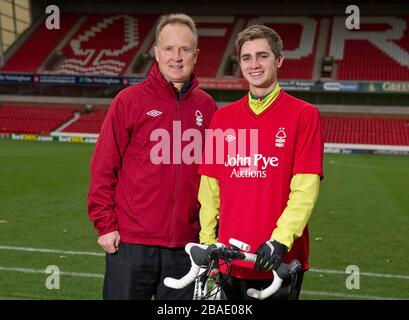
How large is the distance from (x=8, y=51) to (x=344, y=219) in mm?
36765

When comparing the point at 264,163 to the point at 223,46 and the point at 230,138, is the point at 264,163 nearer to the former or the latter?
the point at 230,138

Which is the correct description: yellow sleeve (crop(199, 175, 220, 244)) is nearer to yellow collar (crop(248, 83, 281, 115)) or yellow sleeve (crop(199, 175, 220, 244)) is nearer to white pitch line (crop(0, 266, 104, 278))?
yellow collar (crop(248, 83, 281, 115))

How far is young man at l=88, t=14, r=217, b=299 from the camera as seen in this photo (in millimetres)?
3104

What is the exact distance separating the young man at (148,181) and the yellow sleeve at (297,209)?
739 mm

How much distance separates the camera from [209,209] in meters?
2.92

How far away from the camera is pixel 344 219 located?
31.7 feet

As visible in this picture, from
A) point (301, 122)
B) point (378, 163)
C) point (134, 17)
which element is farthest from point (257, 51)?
point (134, 17)

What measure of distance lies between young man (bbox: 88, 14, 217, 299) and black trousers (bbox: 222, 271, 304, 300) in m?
0.45

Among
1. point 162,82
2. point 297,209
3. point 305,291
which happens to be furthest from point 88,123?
point 297,209

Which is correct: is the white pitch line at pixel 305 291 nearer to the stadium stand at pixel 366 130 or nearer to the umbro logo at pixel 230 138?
the umbro logo at pixel 230 138

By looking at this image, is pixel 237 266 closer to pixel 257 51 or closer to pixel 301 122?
pixel 301 122

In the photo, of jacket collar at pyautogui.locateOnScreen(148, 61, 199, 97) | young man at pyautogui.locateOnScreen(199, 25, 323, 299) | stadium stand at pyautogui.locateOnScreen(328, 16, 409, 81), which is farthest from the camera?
stadium stand at pyautogui.locateOnScreen(328, 16, 409, 81)

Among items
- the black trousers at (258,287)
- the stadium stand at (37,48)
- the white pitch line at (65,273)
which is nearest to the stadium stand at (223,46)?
the stadium stand at (37,48)

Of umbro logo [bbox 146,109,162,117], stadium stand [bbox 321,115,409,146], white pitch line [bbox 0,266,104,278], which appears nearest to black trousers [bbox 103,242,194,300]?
umbro logo [bbox 146,109,162,117]
